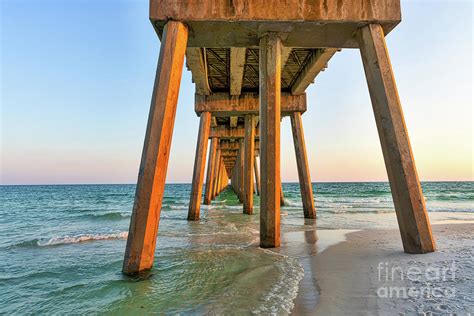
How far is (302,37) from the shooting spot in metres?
5.89

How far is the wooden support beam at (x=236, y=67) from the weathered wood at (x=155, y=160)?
147 inches

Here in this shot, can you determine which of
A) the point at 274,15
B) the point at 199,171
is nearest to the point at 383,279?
the point at 274,15

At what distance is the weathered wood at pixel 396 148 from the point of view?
4426 mm

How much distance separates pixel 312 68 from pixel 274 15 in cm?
429

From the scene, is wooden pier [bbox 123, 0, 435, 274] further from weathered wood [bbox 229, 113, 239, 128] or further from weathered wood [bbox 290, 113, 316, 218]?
weathered wood [bbox 229, 113, 239, 128]

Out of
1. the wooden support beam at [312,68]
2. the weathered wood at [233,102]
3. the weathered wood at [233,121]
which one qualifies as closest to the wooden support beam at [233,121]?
the weathered wood at [233,121]

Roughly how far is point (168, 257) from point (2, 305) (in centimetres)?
240

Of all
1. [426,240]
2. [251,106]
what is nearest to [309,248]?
[426,240]

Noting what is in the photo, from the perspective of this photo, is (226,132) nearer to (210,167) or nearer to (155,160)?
(210,167)

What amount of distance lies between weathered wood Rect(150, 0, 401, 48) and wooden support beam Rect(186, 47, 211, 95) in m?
2.34

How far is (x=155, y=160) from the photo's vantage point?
421 cm

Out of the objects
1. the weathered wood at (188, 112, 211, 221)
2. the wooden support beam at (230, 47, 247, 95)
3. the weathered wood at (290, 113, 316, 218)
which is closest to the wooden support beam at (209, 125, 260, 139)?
the weathered wood at (188, 112, 211, 221)

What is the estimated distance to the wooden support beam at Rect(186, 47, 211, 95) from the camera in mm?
7816

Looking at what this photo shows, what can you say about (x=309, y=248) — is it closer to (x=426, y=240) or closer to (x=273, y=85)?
(x=426, y=240)
